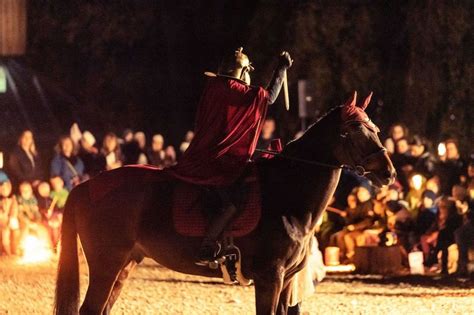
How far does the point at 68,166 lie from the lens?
65.3 ft

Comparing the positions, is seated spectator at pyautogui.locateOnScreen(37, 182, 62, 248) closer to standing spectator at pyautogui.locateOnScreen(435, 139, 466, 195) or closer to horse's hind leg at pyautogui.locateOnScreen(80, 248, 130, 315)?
standing spectator at pyautogui.locateOnScreen(435, 139, 466, 195)

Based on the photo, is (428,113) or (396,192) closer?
(396,192)

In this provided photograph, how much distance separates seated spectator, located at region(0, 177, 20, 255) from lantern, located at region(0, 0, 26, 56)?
841 centimetres

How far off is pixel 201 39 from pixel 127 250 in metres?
21.1

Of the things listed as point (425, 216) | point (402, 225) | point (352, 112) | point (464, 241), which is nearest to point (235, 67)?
point (352, 112)

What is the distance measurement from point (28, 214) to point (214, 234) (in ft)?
37.0

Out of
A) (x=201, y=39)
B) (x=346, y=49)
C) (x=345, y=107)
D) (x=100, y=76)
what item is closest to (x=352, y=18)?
(x=346, y=49)

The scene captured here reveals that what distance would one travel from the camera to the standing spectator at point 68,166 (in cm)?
1989

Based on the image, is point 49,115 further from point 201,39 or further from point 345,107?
point 345,107

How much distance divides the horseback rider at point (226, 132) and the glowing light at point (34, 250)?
980 centimetres

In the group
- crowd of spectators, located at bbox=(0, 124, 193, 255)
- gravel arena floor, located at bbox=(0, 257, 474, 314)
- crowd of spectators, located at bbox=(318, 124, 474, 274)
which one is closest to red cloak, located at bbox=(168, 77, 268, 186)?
gravel arena floor, located at bbox=(0, 257, 474, 314)

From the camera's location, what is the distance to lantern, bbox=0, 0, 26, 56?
26.7 metres

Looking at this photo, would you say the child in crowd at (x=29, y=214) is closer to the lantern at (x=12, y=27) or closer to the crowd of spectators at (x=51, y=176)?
the crowd of spectators at (x=51, y=176)

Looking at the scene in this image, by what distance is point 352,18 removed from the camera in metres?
25.2
